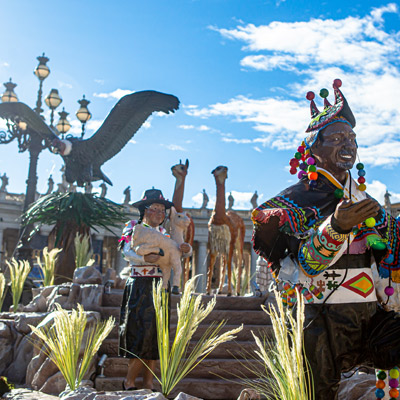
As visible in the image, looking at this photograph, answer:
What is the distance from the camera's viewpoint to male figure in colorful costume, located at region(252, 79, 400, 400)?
8.75 feet

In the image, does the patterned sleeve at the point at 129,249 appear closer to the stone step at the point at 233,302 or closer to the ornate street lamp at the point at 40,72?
the stone step at the point at 233,302

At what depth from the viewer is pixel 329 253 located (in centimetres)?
251

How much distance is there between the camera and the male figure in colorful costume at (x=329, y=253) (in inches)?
105

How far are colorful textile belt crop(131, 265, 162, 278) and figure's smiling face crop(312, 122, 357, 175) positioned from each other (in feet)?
8.66

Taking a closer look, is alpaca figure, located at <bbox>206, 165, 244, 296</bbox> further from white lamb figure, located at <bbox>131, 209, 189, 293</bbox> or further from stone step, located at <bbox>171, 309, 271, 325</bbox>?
white lamb figure, located at <bbox>131, 209, 189, 293</bbox>

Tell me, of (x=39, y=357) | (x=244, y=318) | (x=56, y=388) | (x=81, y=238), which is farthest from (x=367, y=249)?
(x=81, y=238)

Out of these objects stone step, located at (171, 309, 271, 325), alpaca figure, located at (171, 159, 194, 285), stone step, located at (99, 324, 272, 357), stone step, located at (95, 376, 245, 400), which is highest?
alpaca figure, located at (171, 159, 194, 285)

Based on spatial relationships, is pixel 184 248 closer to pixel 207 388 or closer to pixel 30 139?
pixel 207 388

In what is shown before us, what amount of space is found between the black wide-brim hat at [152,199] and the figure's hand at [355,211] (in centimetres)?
324

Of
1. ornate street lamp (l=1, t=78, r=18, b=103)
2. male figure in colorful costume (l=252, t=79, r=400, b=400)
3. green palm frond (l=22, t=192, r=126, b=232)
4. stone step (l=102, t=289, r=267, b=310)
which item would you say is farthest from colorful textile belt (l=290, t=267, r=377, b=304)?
ornate street lamp (l=1, t=78, r=18, b=103)

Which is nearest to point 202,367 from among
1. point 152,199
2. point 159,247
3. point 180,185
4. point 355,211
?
point 159,247

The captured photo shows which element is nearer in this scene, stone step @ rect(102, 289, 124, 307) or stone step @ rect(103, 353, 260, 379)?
stone step @ rect(103, 353, 260, 379)

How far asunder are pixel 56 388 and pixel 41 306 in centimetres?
297

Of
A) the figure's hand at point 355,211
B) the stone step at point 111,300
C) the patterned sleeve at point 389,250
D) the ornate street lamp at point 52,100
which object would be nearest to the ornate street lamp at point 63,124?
the ornate street lamp at point 52,100
